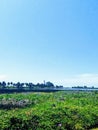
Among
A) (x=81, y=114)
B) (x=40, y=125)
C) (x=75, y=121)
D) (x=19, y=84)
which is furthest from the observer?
(x=19, y=84)

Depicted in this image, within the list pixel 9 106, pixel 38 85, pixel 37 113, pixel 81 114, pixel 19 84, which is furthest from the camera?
pixel 38 85

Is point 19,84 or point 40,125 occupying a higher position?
point 19,84

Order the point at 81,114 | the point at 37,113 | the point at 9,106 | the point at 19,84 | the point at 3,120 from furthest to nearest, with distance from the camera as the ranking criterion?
1. the point at 19,84
2. the point at 9,106
3. the point at 81,114
4. the point at 37,113
5. the point at 3,120

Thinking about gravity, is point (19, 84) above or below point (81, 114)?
above

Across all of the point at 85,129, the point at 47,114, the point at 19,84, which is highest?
the point at 19,84

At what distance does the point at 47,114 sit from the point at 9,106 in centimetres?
1628

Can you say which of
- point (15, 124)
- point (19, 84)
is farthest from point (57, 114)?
point (19, 84)

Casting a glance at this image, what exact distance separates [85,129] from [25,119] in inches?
199

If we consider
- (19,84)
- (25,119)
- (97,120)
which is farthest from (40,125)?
(19,84)

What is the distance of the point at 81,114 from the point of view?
59.5 feet

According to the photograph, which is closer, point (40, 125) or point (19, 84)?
point (40, 125)

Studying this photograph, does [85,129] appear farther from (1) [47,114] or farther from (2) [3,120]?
(2) [3,120]

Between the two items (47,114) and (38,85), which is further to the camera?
(38,85)

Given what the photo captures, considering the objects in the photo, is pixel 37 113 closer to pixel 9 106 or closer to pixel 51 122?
pixel 51 122
